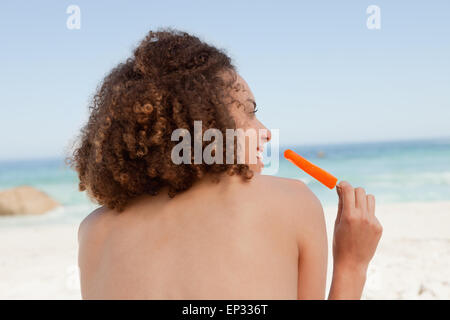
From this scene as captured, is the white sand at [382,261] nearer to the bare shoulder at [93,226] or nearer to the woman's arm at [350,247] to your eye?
the woman's arm at [350,247]

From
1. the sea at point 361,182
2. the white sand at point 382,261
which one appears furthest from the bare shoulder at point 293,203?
the sea at point 361,182

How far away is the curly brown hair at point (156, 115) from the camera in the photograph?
1.17m

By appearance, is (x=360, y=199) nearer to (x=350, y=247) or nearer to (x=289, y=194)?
(x=350, y=247)

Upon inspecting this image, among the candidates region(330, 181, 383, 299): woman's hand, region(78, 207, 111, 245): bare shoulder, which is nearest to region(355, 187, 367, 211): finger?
region(330, 181, 383, 299): woman's hand

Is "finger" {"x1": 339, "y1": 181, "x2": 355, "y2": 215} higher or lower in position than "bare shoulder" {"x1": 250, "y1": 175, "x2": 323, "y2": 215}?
lower

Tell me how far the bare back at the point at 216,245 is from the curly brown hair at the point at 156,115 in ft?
0.22

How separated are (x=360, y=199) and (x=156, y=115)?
62 centimetres

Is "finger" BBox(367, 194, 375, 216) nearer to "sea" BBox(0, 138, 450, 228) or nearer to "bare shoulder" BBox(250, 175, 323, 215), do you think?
"bare shoulder" BBox(250, 175, 323, 215)

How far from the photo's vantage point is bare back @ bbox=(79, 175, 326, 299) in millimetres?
1033

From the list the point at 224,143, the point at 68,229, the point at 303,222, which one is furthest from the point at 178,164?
the point at 68,229

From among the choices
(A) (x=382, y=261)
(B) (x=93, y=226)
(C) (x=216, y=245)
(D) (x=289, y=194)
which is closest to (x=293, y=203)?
(D) (x=289, y=194)

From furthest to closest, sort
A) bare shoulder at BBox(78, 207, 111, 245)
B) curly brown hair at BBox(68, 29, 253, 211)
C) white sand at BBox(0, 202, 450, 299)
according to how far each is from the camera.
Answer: white sand at BBox(0, 202, 450, 299)
bare shoulder at BBox(78, 207, 111, 245)
curly brown hair at BBox(68, 29, 253, 211)

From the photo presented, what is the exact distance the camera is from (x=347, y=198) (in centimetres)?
127
